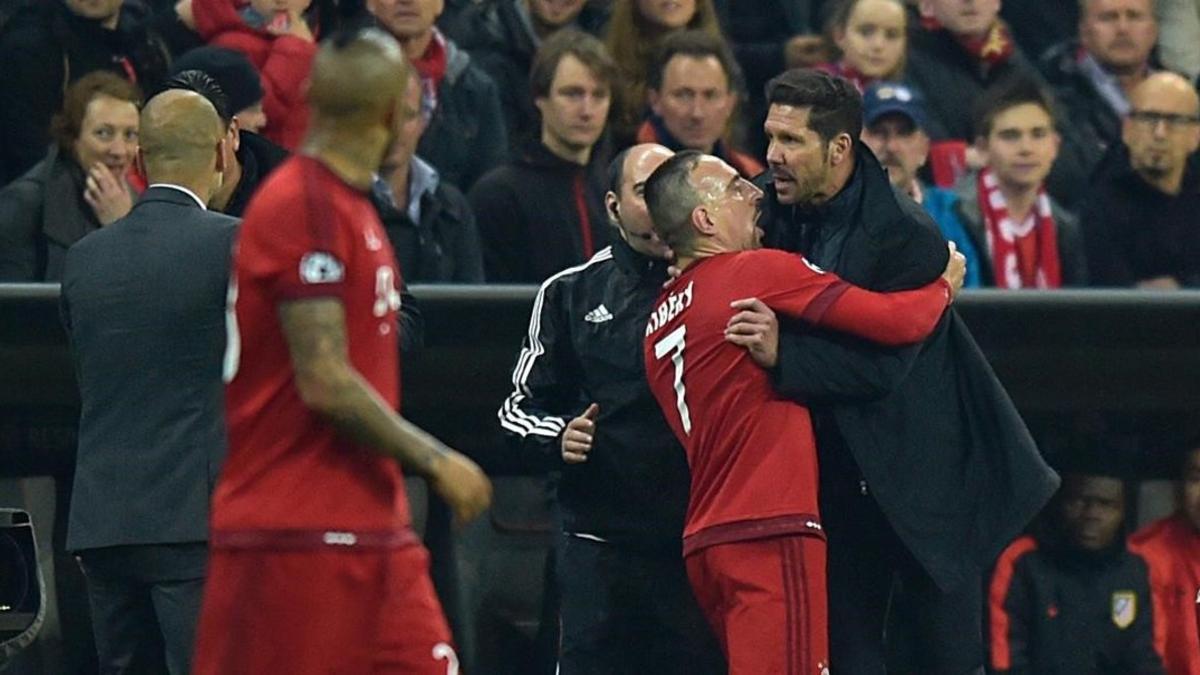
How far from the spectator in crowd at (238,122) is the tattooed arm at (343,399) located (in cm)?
202

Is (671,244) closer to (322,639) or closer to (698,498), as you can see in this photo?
(698,498)

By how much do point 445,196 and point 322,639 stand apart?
13.4 ft


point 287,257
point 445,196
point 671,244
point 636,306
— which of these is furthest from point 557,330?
point 287,257

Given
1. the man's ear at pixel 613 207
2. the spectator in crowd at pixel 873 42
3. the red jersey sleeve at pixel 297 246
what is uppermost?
the spectator in crowd at pixel 873 42

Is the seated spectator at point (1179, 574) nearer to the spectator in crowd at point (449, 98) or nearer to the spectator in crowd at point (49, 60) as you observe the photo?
the spectator in crowd at point (449, 98)

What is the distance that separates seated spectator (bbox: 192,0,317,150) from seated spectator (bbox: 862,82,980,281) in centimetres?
207

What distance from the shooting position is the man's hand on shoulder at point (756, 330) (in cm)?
690

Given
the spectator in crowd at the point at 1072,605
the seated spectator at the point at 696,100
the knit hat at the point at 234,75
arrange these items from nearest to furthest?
the knit hat at the point at 234,75
the spectator in crowd at the point at 1072,605
the seated spectator at the point at 696,100

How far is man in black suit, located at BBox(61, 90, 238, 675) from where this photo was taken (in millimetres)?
6805

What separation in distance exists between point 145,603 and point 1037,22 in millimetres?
6423

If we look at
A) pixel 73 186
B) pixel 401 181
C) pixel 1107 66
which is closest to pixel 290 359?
pixel 73 186

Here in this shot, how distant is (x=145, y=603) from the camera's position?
7.06 meters

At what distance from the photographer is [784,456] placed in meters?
6.93

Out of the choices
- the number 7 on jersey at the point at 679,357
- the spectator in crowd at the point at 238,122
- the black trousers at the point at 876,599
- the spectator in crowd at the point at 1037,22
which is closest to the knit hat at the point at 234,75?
the spectator in crowd at the point at 238,122
